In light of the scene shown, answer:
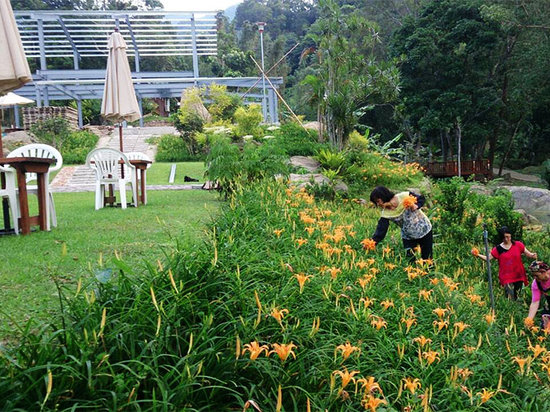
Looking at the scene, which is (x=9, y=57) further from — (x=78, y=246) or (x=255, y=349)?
(x=255, y=349)

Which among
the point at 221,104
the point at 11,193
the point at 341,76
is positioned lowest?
the point at 11,193

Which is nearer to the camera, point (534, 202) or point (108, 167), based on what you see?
point (108, 167)

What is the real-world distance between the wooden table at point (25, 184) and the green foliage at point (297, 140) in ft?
22.7

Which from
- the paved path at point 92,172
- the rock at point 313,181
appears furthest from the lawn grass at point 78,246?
the paved path at point 92,172

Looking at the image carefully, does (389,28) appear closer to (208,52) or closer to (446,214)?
(208,52)

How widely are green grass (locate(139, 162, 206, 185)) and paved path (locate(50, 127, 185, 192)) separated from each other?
4.54 ft

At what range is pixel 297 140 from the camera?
13.9m

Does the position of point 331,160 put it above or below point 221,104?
below

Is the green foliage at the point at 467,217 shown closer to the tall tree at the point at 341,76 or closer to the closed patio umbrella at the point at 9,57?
the tall tree at the point at 341,76

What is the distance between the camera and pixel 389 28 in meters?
38.0

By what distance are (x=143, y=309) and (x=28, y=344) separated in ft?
1.64

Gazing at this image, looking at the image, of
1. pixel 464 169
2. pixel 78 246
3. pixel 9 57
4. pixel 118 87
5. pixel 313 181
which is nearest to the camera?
pixel 78 246

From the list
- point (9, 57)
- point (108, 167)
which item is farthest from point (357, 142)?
point (9, 57)

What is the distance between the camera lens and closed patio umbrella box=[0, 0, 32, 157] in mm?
4980
